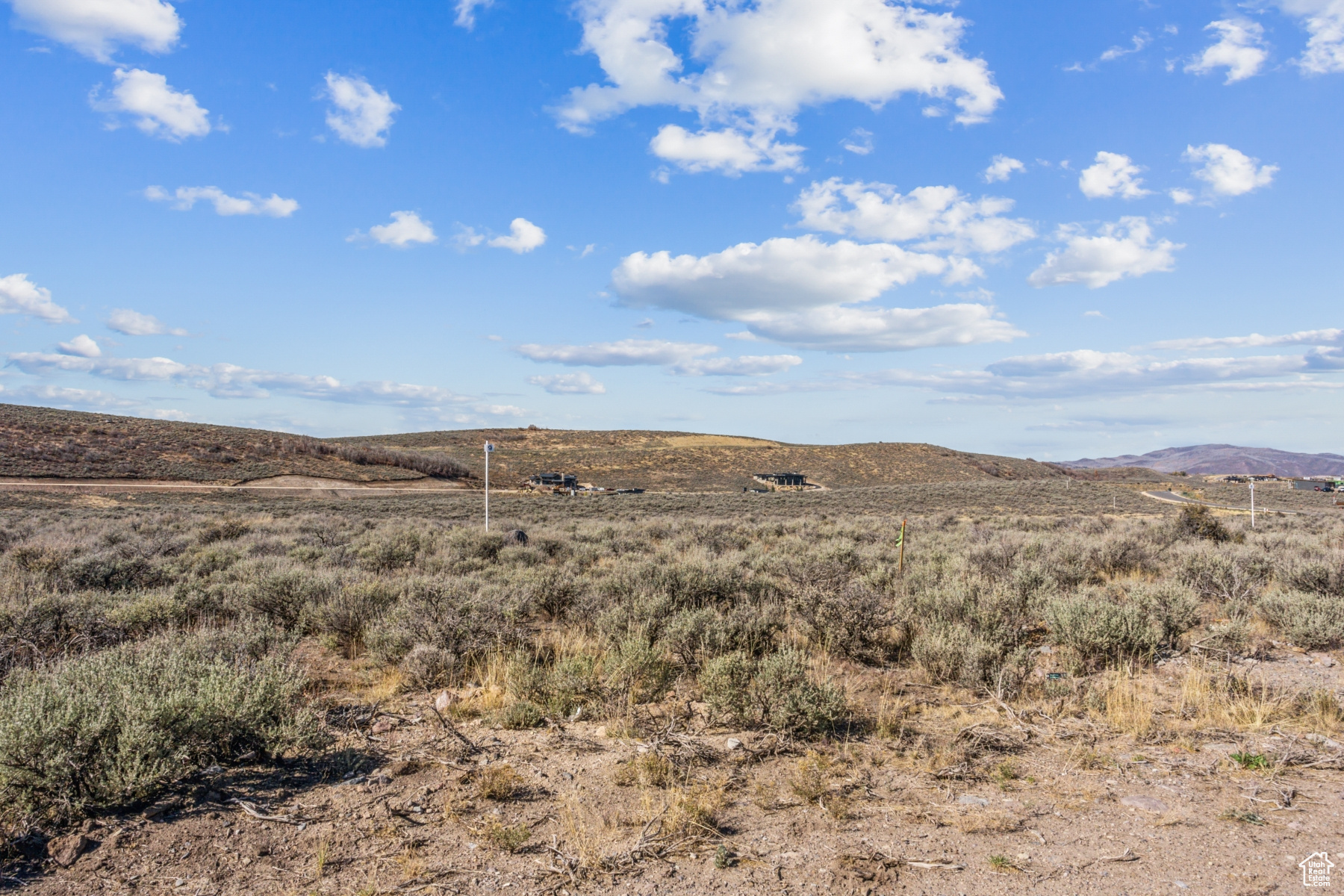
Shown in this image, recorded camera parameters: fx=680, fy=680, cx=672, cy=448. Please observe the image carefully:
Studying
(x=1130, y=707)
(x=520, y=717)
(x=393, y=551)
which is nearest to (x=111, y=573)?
(x=393, y=551)

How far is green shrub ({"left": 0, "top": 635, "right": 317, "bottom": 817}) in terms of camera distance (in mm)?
3381

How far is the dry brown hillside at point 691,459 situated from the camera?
6606cm

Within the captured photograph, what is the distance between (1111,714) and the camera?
521cm

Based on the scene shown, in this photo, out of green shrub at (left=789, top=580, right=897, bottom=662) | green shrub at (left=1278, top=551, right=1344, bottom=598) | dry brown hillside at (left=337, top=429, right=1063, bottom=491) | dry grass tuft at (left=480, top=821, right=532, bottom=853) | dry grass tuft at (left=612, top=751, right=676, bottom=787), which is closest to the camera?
dry grass tuft at (left=480, top=821, right=532, bottom=853)

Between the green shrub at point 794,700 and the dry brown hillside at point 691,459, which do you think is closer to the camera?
the green shrub at point 794,700

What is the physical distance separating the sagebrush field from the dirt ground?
2cm

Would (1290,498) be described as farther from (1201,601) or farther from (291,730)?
(291,730)

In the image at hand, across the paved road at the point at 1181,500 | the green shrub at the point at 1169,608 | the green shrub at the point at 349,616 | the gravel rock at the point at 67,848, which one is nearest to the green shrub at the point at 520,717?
the gravel rock at the point at 67,848

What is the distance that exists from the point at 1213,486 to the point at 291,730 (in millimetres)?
74472

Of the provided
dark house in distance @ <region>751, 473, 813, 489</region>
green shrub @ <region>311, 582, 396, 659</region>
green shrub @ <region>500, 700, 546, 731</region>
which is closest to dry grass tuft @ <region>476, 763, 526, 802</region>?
green shrub @ <region>500, 700, 546, 731</region>

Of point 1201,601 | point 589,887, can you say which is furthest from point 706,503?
point 589,887

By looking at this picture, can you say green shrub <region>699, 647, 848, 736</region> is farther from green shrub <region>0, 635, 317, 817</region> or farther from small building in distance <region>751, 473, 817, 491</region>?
small building in distance <region>751, 473, 817, 491</region>

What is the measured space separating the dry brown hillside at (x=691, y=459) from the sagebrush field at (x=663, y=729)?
51.2 metres

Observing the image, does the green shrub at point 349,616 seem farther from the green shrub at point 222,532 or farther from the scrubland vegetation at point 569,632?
the green shrub at point 222,532
